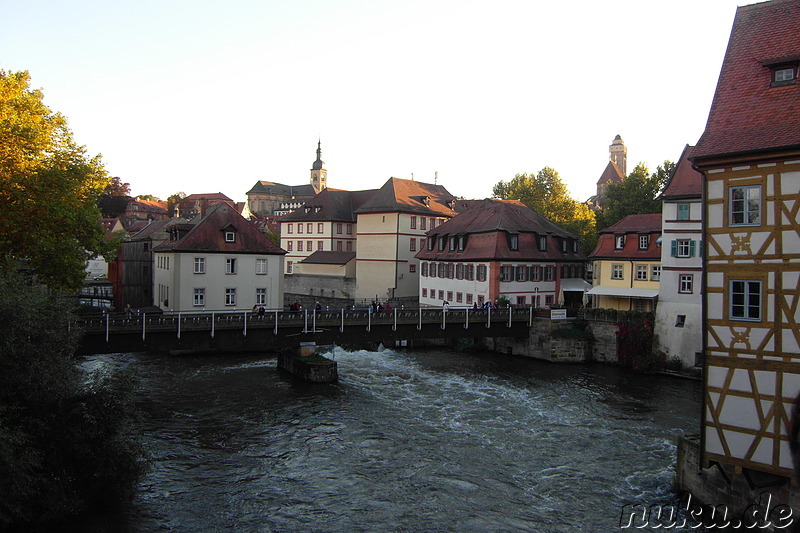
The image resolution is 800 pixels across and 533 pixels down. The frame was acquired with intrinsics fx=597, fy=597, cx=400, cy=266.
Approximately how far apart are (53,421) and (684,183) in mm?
35046

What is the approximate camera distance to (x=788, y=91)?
1681 centimetres

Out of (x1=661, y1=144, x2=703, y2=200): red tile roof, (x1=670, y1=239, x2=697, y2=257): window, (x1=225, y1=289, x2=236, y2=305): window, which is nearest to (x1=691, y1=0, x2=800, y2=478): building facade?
(x1=661, y1=144, x2=703, y2=200): red tile roof

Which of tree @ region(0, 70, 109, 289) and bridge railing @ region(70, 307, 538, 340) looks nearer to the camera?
tree @ region(0, 70, 109, 289)

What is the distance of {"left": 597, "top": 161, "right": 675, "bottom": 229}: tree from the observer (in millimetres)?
63344

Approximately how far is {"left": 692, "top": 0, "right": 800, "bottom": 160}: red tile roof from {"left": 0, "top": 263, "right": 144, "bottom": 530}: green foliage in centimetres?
1869

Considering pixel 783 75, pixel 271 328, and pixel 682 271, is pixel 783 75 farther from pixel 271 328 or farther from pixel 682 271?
pixel 271 328

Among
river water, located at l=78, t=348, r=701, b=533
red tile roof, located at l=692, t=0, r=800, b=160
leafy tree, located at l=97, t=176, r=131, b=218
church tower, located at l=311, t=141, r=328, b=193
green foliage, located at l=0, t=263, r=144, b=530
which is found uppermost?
church tower, located at l=311, t=141, r=328, b=193

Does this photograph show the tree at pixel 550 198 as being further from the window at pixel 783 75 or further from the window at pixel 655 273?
the window at pixel 783 75

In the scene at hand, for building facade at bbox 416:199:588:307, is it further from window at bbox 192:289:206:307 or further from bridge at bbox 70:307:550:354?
window at bbox 192:289:206:307

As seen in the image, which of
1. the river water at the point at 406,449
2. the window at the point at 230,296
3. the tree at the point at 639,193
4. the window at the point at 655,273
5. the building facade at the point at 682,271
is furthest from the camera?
the tree at the point at 639,193

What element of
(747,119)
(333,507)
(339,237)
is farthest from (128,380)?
(339,237)

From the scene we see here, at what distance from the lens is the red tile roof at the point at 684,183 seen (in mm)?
35969

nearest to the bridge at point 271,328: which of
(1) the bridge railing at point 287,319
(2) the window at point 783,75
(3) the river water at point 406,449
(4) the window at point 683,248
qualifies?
(1) the bridge railing at point 287,319

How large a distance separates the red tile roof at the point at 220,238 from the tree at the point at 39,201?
48.8 feet
